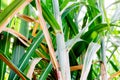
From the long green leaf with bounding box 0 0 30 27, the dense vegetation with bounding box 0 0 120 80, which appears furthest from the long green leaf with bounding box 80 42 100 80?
the long green leaf with bounding box 0 0 30 27

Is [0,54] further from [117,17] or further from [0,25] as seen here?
[117,17]

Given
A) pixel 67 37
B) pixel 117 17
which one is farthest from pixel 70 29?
pixel 117 17

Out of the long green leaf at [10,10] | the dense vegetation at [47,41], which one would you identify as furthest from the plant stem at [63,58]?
the long green leaf at [10,10]

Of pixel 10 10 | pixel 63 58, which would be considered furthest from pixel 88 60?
pixel 10 10

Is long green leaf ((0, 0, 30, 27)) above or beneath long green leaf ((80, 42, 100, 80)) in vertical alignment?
above

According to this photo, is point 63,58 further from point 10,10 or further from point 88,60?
point 10,10

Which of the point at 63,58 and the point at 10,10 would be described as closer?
the point at 10,10

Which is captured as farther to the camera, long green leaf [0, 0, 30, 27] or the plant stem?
the plant stem

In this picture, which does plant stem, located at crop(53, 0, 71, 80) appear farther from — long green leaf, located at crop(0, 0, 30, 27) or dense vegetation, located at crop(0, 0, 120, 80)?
long green leaf, located at crop(0, 0, 30, 27)

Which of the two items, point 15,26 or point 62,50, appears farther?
point 15,26

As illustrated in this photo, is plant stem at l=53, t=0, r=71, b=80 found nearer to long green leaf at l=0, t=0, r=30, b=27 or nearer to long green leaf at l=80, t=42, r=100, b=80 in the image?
long green leaf at l=80, t=42, r=100, b=80

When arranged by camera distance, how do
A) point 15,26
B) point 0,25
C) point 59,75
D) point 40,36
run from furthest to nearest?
point 15,26 < point 40,36 < point 59,75 < point 0,25
